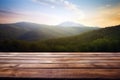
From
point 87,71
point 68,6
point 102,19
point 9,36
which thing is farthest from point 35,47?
point 87,71

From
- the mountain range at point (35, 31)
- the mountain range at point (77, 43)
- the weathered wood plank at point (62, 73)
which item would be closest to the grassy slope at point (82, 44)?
the mountain range at point (77, 43)

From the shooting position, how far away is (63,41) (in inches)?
184

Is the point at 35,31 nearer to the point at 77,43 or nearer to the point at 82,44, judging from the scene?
the point at 77,43

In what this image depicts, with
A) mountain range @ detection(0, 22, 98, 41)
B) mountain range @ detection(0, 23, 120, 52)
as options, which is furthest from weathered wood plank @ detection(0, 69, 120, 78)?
mountain range @ detection(0, 22, 98, 41)

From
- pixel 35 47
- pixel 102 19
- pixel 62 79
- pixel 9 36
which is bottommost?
pixel 62 79

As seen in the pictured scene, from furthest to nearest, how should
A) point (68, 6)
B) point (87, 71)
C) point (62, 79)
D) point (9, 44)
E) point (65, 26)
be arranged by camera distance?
point (65, 26)
point (68, 6)
point (9, 44)
point (87, 71)
point (62, 79)

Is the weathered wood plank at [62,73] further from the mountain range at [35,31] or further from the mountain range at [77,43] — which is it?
the mountain range at [35,31]

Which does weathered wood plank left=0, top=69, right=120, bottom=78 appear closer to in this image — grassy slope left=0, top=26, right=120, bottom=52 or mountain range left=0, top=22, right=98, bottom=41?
grassy slope left=0, top=26, right=120, bottom=52

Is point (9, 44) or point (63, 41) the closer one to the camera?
point (9, 44)

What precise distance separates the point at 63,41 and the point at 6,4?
6.30 feet

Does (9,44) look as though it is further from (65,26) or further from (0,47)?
(65,26)

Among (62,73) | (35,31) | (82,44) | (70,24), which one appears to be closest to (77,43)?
(82,44)

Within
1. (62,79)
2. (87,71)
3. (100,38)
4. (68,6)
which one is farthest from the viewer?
(68,6)

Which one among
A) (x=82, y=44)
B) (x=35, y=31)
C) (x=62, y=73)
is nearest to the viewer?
(x=62, y=73)
